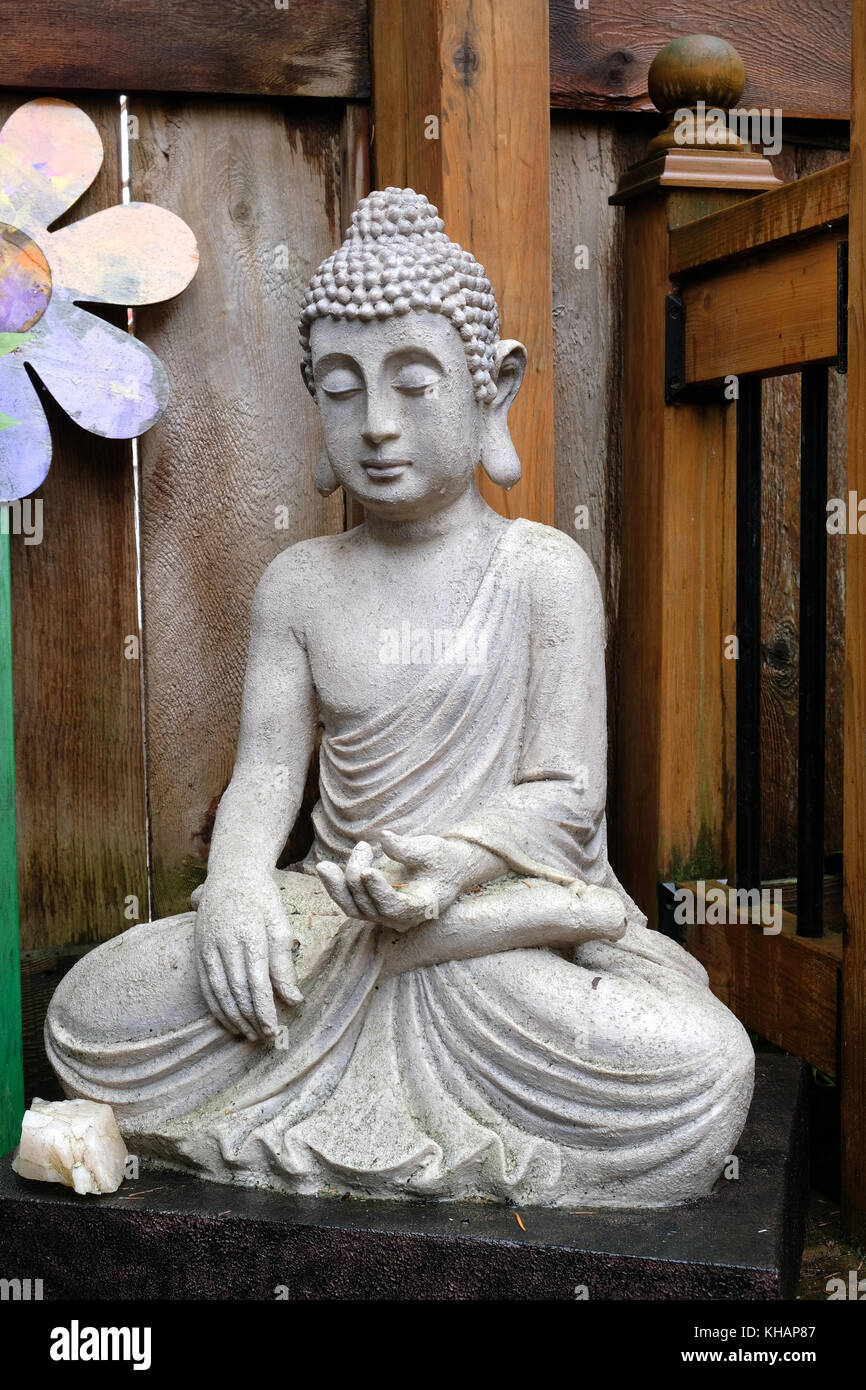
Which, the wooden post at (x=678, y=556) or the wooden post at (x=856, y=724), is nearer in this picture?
the wooden post at (x=856, y=724)

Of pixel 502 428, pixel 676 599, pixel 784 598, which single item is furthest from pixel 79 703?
pixel 784 598

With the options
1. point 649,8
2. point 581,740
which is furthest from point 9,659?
point 649,8

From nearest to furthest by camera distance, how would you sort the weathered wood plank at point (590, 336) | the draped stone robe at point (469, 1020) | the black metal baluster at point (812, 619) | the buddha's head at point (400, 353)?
the draped stone robe at point (469, 1020)
the buddha's head at point (400, 353)
the black metal baluster at point (812, 619)
the weathered wood plank at point (590, 336)

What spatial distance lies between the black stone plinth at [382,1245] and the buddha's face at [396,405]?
1345mm

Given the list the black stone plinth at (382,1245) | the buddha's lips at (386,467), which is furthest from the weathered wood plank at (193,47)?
the black stone plinth at (382,1245)

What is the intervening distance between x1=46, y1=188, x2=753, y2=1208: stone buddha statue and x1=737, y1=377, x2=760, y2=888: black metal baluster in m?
0.64

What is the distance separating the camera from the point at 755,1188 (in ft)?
9.45

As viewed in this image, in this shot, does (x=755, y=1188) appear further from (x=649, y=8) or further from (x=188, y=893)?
(x=649, y=8)

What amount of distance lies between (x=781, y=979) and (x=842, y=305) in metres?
1.50

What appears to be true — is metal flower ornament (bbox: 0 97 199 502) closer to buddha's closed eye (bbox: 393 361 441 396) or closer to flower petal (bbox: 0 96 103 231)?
flower petal (bbox: 0 96 103 231)

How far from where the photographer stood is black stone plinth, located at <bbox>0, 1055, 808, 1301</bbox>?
2641 mm

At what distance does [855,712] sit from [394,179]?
1676 mm

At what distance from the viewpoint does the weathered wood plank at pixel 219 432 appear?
13.1ft

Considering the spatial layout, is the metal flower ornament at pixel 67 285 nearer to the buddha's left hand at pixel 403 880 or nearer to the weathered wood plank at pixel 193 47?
the weathered wood plank at pixel 193 47
